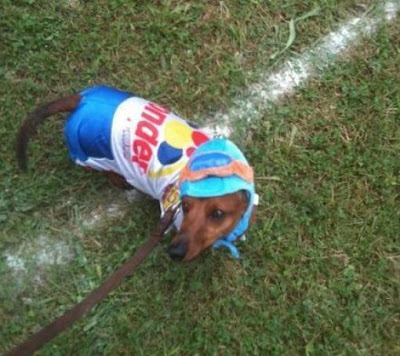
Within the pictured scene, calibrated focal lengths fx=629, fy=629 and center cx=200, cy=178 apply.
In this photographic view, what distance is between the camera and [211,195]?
7.96 ft

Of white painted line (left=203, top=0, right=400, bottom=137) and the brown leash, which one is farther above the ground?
the brown leash

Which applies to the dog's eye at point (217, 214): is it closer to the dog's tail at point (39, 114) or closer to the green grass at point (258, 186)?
the green grass at point (258, 186)

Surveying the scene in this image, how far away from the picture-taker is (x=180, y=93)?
133 inches

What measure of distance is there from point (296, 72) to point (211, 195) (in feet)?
4.49

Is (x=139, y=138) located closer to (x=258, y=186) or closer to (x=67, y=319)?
(x=258, y=186)

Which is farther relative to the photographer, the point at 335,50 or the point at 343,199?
the point at 335,50

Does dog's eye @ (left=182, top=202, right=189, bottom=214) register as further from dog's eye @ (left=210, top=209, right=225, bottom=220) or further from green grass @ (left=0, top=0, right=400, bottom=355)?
green grass @ (left=0, top=0, right=400, bottom=355)

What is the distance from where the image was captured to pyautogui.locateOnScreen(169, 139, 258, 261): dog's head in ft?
7.90

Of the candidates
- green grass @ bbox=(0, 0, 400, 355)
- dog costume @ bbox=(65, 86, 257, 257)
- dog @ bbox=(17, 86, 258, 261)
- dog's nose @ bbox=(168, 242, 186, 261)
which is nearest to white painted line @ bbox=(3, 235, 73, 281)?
green grass @ bbox=(0, 0, 400, 355)

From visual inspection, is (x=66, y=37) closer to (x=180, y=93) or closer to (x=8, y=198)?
(x=180, y=93)

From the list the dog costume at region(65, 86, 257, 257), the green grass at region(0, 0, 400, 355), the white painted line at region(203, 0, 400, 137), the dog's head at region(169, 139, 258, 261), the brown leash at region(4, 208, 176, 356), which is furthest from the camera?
the white painted line at region(203, 0, 400, 137)

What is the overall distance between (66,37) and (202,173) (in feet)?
4.73

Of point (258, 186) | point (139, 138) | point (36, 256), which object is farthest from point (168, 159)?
point (36, 256)

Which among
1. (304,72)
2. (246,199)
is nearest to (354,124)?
(304,72)
